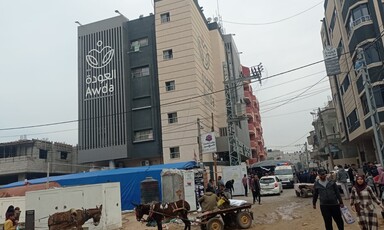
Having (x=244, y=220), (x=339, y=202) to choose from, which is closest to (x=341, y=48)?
(x=244, y=220)

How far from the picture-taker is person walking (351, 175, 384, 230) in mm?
8055

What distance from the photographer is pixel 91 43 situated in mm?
39781

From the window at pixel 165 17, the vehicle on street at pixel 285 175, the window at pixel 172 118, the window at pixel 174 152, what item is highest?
the window at pixel 165 17

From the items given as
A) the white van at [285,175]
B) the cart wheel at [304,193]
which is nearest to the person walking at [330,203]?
the cart wheel at [304,193]

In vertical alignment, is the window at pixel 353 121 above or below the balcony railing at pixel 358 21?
below

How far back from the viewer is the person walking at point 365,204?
26.4 ft

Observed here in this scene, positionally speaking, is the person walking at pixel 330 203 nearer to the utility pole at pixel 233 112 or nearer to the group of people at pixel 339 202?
the group of people at pixel 339 202

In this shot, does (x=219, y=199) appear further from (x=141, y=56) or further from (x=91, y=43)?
(x=91, y=43)

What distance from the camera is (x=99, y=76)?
39031 mm

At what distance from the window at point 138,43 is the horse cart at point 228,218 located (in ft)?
97.8

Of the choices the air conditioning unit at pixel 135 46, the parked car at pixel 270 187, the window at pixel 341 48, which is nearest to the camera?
the parked car at pixel 270 187

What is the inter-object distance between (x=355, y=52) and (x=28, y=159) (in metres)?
36.5

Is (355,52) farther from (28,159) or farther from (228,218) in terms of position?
(28,159)

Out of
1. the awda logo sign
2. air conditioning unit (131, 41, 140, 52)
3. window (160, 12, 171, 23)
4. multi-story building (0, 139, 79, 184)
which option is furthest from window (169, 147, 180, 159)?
window (160, 12, 171, 23)
